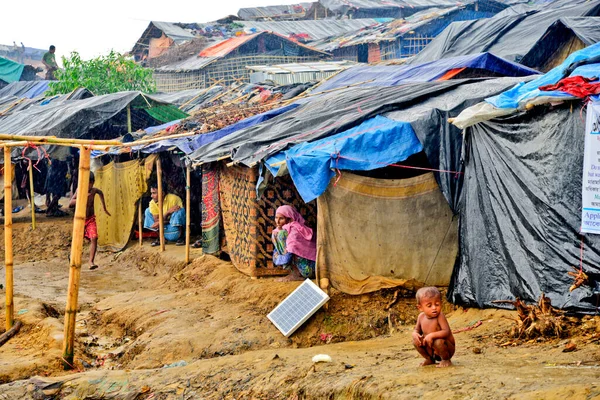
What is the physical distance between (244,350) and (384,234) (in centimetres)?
212

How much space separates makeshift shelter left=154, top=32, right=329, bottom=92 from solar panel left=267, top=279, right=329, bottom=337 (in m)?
18.0

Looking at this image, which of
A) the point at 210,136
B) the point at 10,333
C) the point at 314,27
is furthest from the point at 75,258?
the point at 314,27

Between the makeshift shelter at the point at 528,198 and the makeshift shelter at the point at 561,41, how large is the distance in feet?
16.8

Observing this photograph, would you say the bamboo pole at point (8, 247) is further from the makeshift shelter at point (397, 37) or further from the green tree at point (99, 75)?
the makeshift shelter at point (397, 37)

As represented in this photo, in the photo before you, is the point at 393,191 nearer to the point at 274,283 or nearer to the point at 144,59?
the point at 274,283

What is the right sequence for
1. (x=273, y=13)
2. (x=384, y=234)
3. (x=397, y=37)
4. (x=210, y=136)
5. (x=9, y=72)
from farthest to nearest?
(x=273, y=13), (x=9, y=72), (x=397, y=37), (x=210, y=136), (x=384, y=234)

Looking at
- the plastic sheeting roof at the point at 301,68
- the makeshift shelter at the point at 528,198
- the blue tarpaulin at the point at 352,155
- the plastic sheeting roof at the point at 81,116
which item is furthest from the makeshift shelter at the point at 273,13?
the makeshift shelter at the point at 528,198

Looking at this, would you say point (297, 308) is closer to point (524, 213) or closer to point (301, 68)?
point (524, 213)

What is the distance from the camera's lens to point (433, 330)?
5141mm

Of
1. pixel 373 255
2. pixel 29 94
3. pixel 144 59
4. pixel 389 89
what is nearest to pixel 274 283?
pixel 373 255

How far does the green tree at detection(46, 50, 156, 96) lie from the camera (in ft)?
75.2

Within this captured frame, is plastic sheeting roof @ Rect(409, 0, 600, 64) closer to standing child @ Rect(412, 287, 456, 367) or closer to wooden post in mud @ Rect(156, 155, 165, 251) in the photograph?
wooden post in mud @ Rect(156, 155, 165, 251)

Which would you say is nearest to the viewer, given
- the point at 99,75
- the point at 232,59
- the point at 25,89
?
the point at 99,75

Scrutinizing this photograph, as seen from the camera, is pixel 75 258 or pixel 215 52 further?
pixel 215 52
